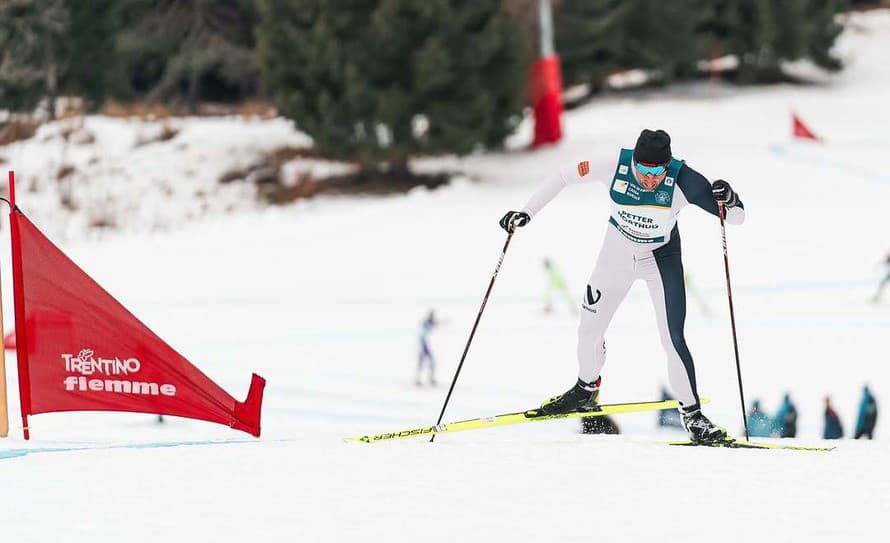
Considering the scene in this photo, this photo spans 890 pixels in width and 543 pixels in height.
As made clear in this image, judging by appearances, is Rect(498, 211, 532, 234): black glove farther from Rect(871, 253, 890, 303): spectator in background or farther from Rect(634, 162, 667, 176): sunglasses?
Rect(871, 253, 890, 303): spectator in background

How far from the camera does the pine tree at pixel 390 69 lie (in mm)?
23891

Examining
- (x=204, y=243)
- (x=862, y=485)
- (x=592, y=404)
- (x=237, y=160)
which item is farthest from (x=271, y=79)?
(x=862, y=485)

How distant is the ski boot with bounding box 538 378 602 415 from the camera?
7641 millimetres

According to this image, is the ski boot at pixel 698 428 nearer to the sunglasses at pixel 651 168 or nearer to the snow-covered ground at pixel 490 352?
the snow-covered ground at pixel 490 352

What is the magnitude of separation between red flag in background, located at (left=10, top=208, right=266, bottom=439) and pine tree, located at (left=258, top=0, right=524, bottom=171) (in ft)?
54.7

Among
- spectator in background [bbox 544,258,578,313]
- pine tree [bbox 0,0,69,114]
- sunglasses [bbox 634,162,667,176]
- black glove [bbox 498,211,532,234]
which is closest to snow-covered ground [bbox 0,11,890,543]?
spectator in background [bbox 544,258,578,313]

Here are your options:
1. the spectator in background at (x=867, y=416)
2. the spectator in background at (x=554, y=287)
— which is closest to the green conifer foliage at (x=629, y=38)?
the spectator in background at (x=554, y=287)

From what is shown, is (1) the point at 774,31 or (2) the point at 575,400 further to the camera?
(1) the point at 774,31

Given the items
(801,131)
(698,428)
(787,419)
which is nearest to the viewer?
(698,428)

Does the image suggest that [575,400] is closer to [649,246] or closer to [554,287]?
[649,246]

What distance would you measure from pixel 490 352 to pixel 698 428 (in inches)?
353

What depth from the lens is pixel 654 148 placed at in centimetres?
675

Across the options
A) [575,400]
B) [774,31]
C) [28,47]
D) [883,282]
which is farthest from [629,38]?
[575,400]

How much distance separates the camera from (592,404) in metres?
7.73
